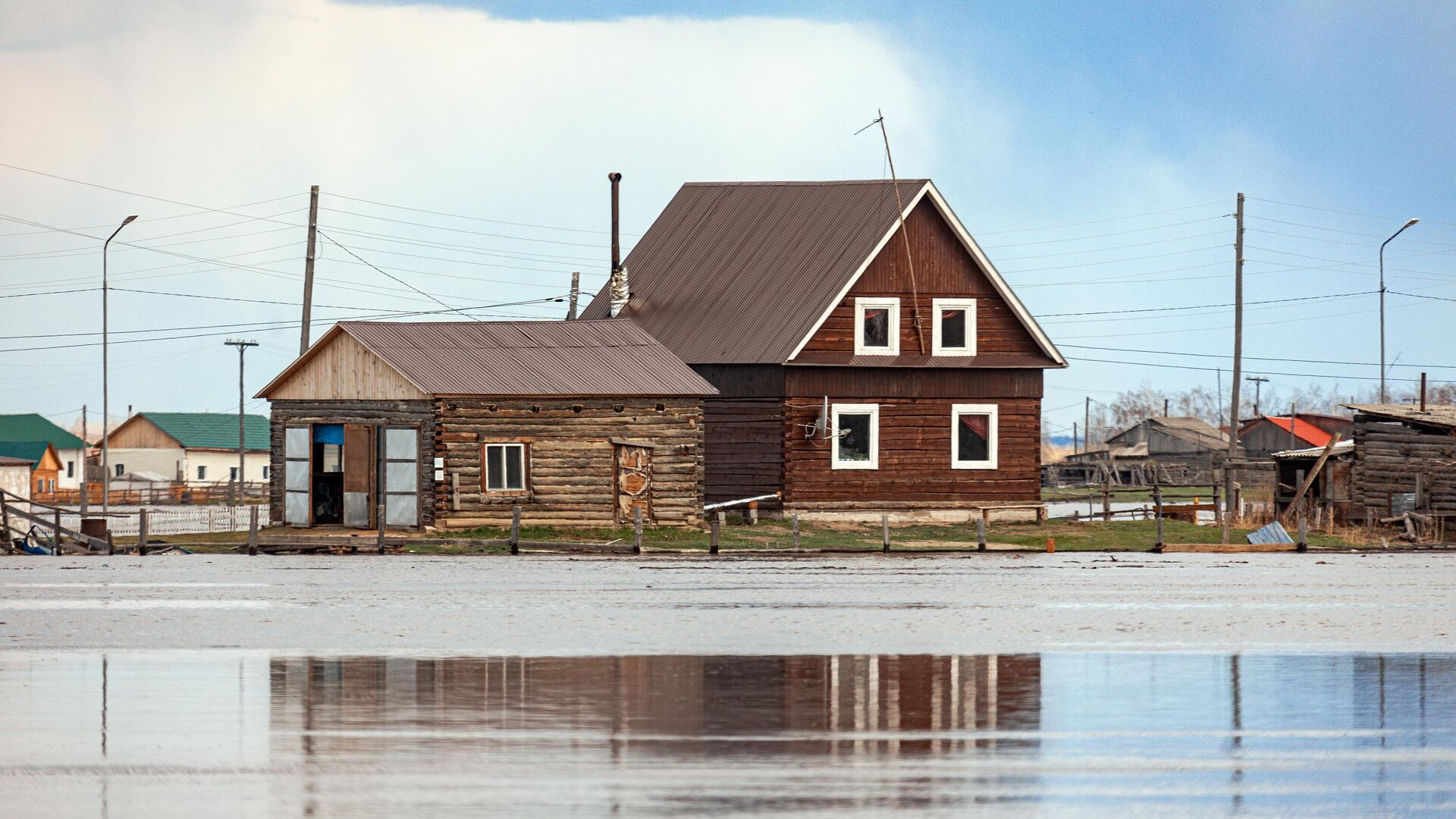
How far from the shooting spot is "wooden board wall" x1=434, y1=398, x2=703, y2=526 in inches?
1606

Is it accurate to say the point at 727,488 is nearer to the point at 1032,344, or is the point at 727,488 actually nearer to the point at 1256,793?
the point at 1032,344

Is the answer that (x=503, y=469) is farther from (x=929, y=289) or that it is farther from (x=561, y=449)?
(x=929, y=289)

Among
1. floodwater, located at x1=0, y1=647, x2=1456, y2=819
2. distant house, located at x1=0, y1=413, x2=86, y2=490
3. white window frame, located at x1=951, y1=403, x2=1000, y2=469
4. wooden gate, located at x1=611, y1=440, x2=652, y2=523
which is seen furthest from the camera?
distant house, located at x1=0, y1=413, x2=86, y2=490

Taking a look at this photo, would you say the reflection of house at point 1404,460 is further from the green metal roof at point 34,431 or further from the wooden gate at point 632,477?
the green metal roof at point 34,431

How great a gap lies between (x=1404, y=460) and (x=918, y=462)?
13130 millimetres

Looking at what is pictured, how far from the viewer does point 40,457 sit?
122 m

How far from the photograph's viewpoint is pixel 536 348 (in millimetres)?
44062

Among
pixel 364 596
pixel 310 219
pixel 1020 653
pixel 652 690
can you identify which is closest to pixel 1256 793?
pixel 652 690

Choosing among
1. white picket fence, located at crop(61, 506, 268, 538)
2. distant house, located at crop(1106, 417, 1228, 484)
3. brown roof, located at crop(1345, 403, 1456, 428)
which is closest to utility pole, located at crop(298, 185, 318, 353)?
white picket fence, located at crop(61, 506, 268, 538)

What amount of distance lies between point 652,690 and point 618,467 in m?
28.0

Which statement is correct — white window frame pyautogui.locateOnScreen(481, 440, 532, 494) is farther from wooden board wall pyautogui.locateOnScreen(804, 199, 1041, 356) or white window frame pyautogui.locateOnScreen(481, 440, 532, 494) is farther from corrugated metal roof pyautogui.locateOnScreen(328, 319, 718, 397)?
wooden board wall pyautogui.locateOnScreen(804, 199, 1041, 356)

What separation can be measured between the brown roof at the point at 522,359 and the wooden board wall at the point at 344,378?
223 mm

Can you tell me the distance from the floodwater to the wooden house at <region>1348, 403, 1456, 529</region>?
101 feet

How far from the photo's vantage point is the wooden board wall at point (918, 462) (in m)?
45.9
